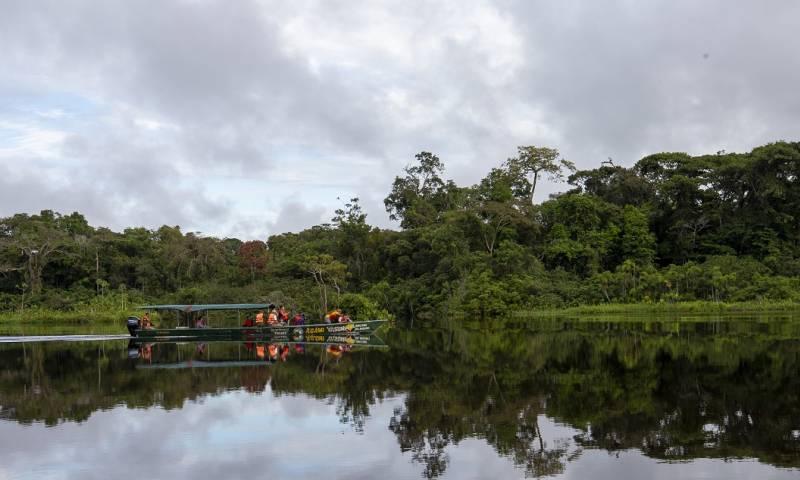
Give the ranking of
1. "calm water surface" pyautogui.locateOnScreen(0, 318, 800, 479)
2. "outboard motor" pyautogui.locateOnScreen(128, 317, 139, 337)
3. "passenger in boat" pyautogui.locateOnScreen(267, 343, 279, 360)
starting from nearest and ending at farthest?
"calm water surface" pyautogui.locateOnScreen(0, 318, 800, 479) → "passenger in boat" pyautogui.locateOnScreen(267, 343, 279, 360) → "outboard motor" pyautogui.locateOnScreen(128, 317, 139, 337)

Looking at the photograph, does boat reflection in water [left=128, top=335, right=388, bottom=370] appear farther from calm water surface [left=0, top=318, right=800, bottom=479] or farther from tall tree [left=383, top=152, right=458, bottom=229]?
tall tree [left=383, top=152, right=458, bottom=229]

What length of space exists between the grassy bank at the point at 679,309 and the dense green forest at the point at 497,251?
96 cm

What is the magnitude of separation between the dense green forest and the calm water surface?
56.1 ft

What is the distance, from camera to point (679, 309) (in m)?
34.0

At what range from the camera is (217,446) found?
980 cm

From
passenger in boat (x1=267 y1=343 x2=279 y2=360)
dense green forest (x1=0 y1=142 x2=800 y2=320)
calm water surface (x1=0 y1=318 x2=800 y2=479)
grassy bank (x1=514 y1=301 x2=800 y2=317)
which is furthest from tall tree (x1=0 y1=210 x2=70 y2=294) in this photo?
grassy bank (x1=514 y1=301 x2=800 y2=317)

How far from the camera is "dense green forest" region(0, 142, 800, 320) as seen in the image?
37406 millimetres

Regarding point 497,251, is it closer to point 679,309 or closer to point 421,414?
point 679,309

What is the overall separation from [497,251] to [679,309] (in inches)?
404

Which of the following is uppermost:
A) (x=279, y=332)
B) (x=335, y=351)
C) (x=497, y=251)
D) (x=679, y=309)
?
(x=497, y=251)

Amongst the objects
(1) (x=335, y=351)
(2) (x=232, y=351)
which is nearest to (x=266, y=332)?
(2) (x=232, y=351)

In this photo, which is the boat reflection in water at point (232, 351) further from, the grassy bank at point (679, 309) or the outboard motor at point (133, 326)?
the grassy bank at point (679, 309)

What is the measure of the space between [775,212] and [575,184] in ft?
40.6

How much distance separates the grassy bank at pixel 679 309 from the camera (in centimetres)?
3319
